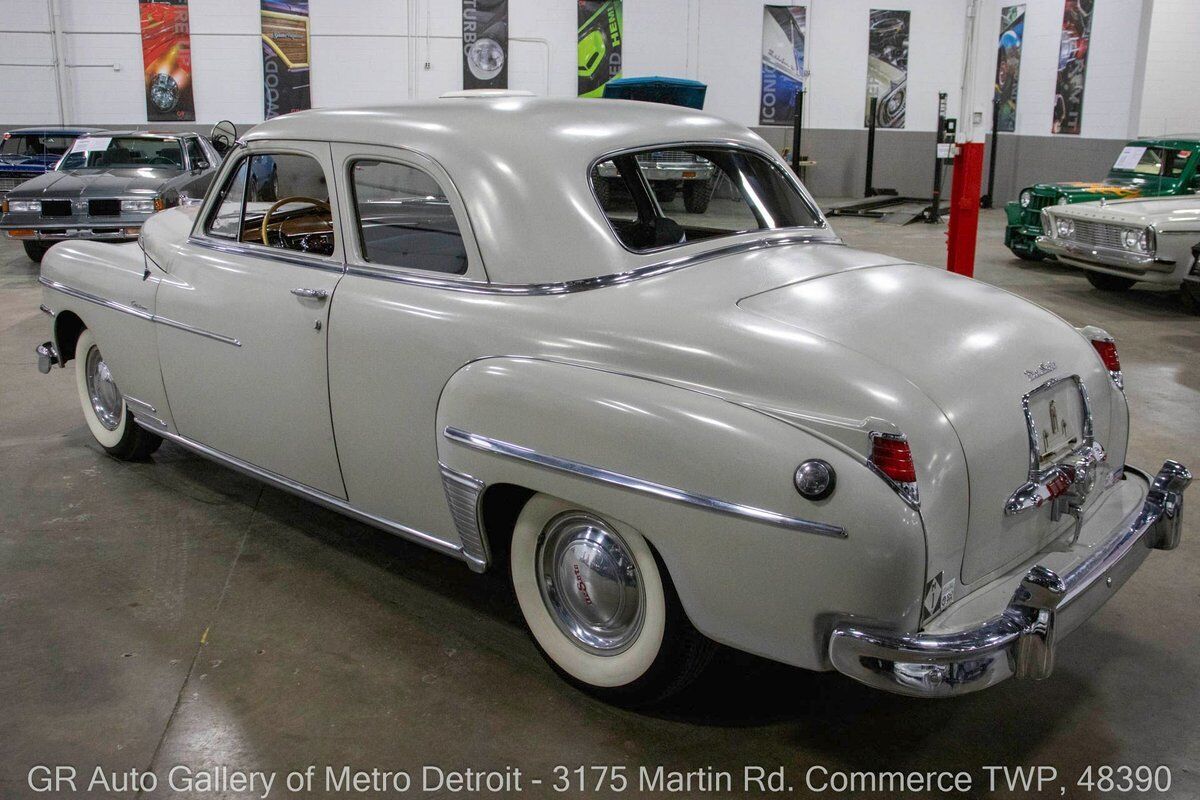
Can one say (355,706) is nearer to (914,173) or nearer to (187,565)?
(187,565)

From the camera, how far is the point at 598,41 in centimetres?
1812

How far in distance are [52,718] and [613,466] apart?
1767 mm

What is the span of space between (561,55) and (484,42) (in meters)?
1.36

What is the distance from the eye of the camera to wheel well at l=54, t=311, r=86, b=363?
16.3ft

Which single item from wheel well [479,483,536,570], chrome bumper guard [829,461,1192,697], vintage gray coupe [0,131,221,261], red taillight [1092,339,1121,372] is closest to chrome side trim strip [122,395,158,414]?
wheel well [479,483,536,570]

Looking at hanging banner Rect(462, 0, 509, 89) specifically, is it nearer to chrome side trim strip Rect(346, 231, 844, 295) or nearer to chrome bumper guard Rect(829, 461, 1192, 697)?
chrome side trim strip Rect(346, 231, 844, 295)

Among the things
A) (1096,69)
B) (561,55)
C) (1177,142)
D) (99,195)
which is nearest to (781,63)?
(561,55)

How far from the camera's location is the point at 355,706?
2959mm

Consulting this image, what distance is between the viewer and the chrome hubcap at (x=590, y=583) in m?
2.82

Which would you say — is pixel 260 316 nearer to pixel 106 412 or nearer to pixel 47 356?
pixel 106 412

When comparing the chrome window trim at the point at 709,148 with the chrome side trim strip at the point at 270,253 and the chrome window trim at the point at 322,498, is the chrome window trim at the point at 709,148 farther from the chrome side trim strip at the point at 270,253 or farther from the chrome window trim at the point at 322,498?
the chrome window trim at the point at 322,498

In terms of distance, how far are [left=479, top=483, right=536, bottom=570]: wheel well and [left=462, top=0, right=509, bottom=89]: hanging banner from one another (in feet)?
51.5

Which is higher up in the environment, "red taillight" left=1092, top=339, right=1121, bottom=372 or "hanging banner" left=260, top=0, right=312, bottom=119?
"hanging banner" left=260, top=0, right=312, bottom=119

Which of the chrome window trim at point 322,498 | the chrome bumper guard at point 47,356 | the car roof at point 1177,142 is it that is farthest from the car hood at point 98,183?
the car roof at point 1177,142
